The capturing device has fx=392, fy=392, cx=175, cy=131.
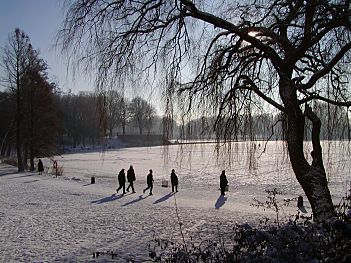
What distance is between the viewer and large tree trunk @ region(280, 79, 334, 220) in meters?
7.10

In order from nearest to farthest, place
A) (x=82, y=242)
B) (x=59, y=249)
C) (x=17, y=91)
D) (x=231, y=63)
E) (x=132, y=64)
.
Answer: (x=132, y=64) < (x=231, y=63) < (x=59, y=249) < (x=82, y=242) < (x=17, y=91)

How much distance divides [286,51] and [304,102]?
1046 millimetres

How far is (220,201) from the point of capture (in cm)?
1816

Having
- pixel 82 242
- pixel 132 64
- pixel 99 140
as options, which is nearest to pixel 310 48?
pixel 132 64

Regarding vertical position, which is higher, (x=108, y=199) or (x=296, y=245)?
(x=296, y=245)

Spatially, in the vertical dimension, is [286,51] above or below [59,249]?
above

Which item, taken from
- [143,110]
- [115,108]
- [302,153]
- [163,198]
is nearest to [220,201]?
[163,198]

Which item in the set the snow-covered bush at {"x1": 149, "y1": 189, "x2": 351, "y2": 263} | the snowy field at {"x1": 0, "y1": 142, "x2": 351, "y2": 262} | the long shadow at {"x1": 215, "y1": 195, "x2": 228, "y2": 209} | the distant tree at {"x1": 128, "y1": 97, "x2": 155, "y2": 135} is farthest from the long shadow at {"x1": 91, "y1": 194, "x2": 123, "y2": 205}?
the snow-covered bush at {"x1": 149, "y1": 189, "x2": 351, "y2": 263}

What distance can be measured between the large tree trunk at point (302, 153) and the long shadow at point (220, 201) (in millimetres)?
8608

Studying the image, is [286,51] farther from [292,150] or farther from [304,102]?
[292,150]

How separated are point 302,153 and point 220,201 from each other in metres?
11.0

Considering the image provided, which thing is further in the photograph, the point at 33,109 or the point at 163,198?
the point at 33,109

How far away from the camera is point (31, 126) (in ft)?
120

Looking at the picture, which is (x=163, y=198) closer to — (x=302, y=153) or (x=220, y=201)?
(x=220, y=201)
